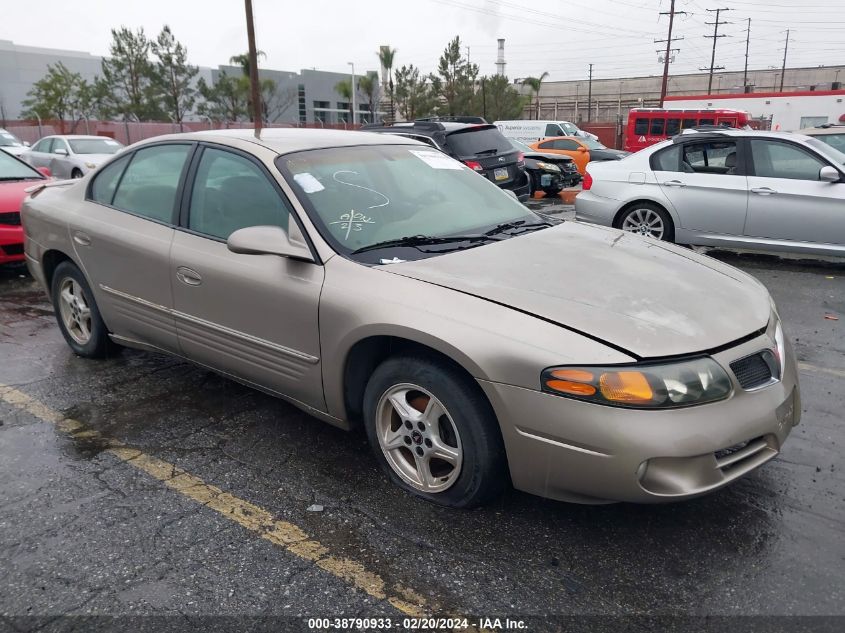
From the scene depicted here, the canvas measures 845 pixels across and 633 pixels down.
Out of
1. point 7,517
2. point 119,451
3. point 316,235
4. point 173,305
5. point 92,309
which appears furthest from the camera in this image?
point 92,309

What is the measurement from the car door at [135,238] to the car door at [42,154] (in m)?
13.2

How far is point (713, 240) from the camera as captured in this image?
24.9 ft

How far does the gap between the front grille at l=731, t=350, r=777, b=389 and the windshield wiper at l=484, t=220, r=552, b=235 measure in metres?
1.38

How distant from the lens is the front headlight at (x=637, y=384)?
2.32 metres

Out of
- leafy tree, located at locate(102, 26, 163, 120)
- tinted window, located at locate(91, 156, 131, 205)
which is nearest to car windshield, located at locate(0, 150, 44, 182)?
tinted window, located at locate(91, 156, 131, 205)

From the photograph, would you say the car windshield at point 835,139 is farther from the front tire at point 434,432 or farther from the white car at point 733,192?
the front tire at point 434,432

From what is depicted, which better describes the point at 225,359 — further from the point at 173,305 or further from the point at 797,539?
the point at 797,539

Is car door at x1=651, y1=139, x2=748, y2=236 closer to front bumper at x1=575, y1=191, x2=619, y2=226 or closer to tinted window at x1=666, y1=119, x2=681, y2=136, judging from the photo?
front bumper at x1=575, y1=191, x2=619, y2=226

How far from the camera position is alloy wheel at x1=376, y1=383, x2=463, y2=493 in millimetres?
2727

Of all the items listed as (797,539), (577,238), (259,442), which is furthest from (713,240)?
(259,442)

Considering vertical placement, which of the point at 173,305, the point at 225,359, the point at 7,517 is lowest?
the point at 7,517

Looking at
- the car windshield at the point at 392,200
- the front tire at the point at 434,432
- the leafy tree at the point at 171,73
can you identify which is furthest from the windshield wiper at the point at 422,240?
the leafy tree at the point at 171,73

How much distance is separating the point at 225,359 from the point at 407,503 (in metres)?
1.27

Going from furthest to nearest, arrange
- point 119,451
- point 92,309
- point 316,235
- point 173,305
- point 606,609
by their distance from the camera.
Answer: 1. point 92,309
2. point 173,305
3. point 119,451
4. point 316,235
5. point 606,609
